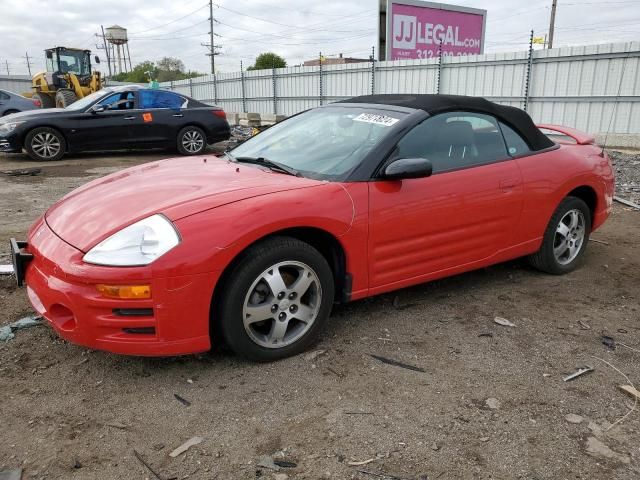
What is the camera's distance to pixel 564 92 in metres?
12.3

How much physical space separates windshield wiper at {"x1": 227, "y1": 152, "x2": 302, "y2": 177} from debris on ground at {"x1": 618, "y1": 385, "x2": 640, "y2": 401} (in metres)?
2.07

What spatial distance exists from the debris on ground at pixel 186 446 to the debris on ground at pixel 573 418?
165 centimetres

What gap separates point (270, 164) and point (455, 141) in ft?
4.14

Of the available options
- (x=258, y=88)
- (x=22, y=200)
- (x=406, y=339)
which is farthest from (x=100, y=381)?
(x=258, y=88)

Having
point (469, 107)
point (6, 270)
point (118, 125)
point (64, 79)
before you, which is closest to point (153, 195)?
point (6, 270)

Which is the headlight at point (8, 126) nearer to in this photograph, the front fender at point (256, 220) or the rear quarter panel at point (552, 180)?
the front fender at point (256, 220)

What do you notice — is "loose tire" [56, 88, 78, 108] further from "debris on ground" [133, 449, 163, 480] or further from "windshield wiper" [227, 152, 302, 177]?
"debris on ground" [133, 449, 163, 480]

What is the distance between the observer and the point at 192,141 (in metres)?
12.1

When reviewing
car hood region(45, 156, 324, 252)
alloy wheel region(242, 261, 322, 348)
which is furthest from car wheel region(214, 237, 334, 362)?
car hood region(45, 156, 324, 252)

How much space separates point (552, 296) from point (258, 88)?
65.2 feet

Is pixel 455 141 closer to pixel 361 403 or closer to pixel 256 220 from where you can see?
pixel 256 220

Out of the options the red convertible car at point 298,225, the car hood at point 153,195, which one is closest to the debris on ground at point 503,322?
the red convertible car at point 298,225

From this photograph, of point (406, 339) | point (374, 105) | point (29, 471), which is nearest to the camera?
point (29, 471)

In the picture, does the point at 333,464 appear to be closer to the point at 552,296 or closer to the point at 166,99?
the point at 552,296
